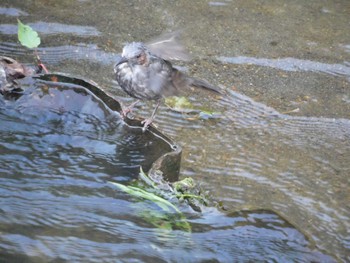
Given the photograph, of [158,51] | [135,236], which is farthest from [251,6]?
[135,236]

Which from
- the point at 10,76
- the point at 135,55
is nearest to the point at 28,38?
the point at 10,76

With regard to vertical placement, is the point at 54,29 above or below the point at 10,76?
above

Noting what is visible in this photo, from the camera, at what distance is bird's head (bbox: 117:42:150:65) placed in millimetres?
3799

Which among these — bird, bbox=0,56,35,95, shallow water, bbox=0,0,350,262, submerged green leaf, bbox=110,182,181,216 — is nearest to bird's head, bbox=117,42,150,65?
shallow water, bbox=0,0,350,262

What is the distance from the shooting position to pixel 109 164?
10.7 ft

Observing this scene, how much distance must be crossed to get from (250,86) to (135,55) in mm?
1170

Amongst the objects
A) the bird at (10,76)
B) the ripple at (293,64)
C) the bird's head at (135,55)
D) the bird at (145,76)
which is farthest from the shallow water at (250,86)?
the bird at (10,76)

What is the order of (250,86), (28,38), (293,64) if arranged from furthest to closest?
(293,64)
(250,86)
(28,38)

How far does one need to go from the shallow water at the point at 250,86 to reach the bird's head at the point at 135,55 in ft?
1.63

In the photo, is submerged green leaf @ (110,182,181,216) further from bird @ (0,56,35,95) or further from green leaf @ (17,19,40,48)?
green leaf @ (17,19,40,48)

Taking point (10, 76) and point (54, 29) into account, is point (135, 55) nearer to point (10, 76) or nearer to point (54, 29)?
point (10, 76)

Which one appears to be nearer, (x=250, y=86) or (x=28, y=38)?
(x=28, y=38)

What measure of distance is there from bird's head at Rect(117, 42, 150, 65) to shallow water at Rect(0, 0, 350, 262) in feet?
1.63

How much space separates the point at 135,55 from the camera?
A: 3.80 meters
